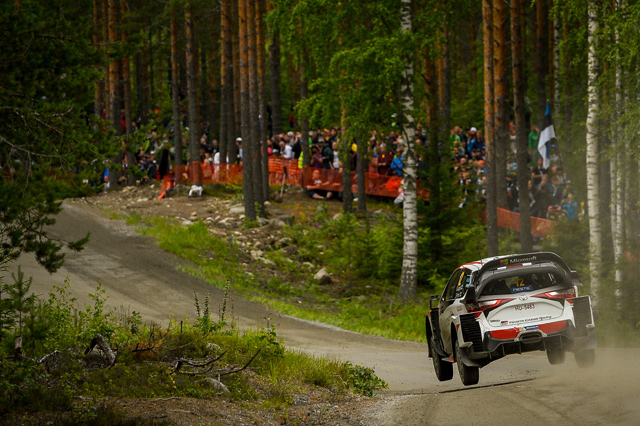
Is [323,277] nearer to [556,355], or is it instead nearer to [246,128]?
[246,128]

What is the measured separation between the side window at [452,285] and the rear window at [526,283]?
0.92 metres

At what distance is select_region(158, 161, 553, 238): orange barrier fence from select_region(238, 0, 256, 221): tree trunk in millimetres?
5917

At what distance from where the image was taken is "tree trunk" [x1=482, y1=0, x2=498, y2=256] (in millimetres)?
24172

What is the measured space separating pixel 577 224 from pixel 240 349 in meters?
13.8

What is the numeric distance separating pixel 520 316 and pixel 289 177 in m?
29.1

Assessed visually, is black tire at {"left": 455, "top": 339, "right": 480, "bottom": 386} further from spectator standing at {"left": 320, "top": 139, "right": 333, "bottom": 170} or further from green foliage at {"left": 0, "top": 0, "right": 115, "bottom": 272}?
spectator standing at {"left": 320, "top": 139, "right": 333, "bottom": 170}

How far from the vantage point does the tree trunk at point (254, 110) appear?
104 ft

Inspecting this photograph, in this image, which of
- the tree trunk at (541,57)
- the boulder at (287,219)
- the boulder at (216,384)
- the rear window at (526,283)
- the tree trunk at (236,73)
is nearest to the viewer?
the rear window at (526,283)

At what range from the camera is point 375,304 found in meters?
25.1

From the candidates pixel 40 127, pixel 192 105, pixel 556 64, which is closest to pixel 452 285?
pixel 40 127

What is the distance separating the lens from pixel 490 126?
24.4m

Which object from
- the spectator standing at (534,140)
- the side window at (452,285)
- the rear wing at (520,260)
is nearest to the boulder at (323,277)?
the spectator standing at (534,140)

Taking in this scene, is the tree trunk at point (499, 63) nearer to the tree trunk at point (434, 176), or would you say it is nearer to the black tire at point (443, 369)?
the tree trunk at point (434, 176)

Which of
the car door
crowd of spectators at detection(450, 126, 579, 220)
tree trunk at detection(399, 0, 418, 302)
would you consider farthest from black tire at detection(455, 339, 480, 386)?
crowd of spectators at detection(450, 126, 579, 220)
